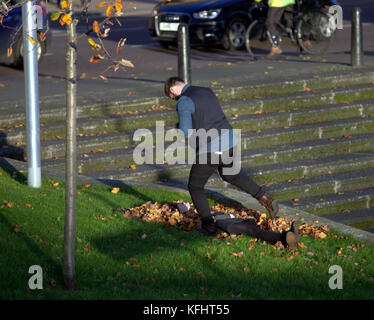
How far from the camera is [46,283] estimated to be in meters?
7.02

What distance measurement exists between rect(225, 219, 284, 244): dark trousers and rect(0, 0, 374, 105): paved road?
5.28m

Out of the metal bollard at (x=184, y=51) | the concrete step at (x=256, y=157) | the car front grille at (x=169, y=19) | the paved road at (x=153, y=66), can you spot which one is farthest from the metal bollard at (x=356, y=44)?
the car front grille at (x=169, y=19)

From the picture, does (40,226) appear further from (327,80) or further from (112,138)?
(327,80)

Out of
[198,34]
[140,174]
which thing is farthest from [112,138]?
[198,34]

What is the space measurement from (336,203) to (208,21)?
334 inches

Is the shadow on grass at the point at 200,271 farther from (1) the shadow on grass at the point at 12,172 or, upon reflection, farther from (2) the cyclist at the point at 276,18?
(2) the cyclist at the point at 276,18

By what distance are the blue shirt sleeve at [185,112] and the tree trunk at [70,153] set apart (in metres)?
1.74

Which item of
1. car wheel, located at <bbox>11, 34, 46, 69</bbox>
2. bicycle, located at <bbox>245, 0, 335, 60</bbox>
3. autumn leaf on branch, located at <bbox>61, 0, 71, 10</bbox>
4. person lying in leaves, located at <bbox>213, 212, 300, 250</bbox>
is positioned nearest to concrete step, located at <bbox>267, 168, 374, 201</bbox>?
person lying in leaves, located at <bbox>213, 212, 300, 250</bbox>

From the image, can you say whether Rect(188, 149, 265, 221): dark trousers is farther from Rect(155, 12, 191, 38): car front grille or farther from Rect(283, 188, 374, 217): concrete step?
Rect(155, 12, 191, 38): car front grille

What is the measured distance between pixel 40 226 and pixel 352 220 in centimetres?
411

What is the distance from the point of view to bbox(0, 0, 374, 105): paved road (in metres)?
14.3

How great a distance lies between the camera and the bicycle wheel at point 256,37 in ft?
56.2

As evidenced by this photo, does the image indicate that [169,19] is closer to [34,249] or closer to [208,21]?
[208,21]
